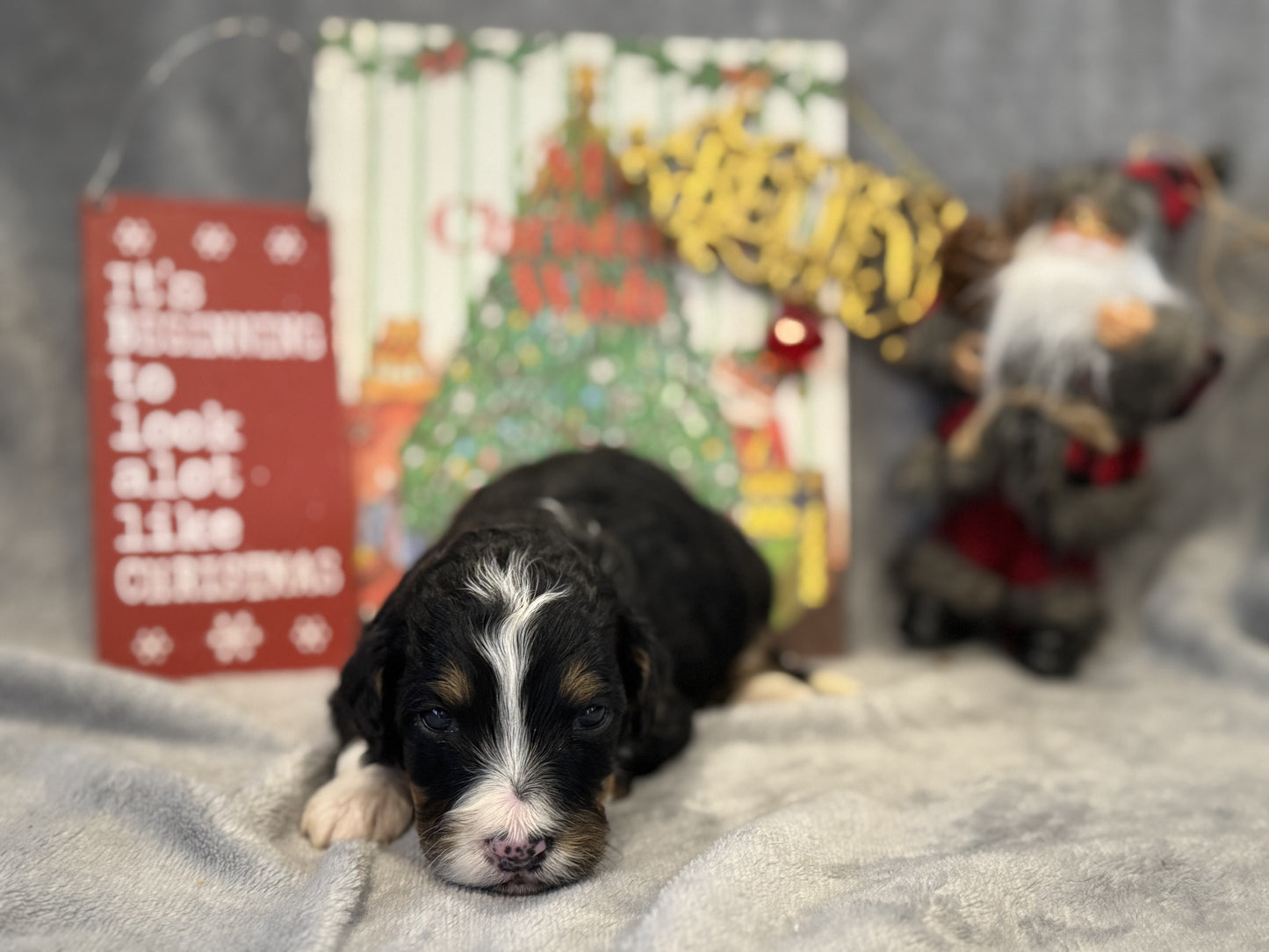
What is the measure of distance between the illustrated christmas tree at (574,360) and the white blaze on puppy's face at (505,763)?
1.23 meters

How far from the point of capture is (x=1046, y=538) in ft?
9.20

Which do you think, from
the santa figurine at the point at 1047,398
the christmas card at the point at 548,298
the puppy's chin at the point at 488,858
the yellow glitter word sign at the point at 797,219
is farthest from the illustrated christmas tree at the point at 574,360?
the puppy's chin at the point at 488,858

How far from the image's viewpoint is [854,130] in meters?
3.04

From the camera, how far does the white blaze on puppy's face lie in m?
1.43

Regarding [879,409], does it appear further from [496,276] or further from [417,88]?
[417,88]

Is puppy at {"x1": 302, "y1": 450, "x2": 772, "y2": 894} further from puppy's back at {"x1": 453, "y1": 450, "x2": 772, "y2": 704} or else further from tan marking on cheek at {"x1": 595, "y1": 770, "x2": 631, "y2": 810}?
puppy's back at {"x1": 453, "y1": 450, "x2": 772, "y2": 704}

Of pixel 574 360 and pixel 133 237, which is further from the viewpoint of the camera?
pixel 574 360

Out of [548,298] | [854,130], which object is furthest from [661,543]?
[854,130]

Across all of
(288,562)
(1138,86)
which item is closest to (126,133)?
(288,562)

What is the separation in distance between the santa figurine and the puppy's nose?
5.81ft

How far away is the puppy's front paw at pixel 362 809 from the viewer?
165 centimetres

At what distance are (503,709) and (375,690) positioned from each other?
242 millimetres

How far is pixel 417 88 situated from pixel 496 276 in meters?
0.56

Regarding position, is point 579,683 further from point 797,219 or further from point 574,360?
point 797,219
